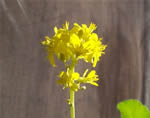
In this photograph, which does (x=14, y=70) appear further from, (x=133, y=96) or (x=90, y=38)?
(x=133, y=96)

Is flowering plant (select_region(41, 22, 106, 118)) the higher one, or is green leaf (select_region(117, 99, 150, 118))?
flowering plant (select_region(41, 22, 106, 118))

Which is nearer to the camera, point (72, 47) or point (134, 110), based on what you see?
point (72, 47)

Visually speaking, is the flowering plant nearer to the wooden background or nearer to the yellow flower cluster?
the yellow flower cluster

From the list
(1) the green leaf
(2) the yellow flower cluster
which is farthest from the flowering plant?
(1) the green leaf

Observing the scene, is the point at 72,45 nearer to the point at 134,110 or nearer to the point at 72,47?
the point at 72,47

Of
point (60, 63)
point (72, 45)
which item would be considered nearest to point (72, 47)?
point (72, 45)

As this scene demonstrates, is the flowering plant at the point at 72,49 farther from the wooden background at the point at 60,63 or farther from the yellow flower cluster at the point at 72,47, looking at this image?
the wooden background at the point at 60,63
